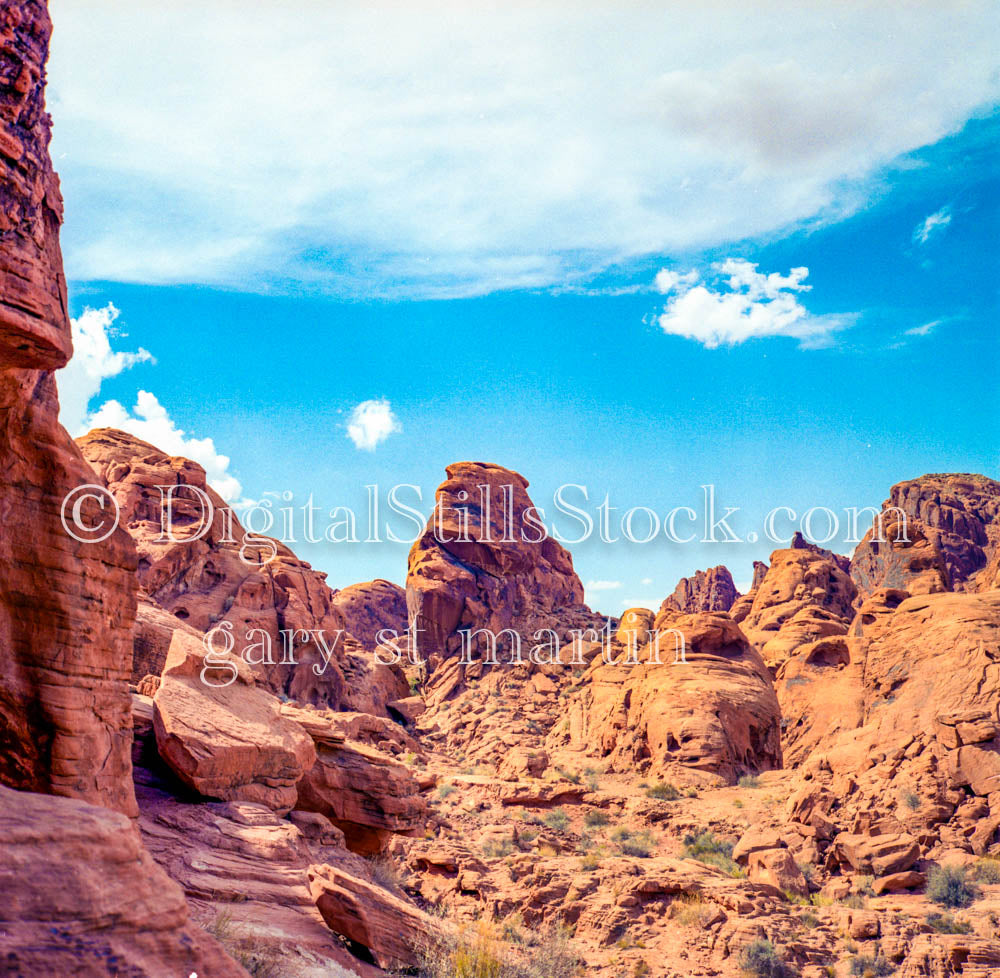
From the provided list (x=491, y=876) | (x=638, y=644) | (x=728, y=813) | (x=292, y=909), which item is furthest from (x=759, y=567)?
(x=292, y=909)

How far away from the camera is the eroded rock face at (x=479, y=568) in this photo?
50781 millimetres

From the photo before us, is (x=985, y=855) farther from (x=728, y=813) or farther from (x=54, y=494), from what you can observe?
(x=54, y=494)

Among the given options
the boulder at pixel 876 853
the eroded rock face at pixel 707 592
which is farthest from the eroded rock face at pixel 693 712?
the eroded rock face at pixel 707 592

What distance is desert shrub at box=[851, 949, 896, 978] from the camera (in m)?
11.6

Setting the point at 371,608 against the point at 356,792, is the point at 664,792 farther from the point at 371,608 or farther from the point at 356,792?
the point at 371,608

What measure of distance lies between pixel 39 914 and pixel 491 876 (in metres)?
11.5

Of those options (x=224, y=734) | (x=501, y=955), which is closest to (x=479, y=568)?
(x=224, y=734)

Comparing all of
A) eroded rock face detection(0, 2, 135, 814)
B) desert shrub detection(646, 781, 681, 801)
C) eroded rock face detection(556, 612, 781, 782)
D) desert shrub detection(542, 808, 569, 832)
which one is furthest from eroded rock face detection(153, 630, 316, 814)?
A: eroded rock face detection(556, 612, 781, 782)

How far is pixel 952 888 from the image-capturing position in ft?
46.9

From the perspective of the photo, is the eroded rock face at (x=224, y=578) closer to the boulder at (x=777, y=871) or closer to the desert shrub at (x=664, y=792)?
the desert shrub at (x=664, y=792)

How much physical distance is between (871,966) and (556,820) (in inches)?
361

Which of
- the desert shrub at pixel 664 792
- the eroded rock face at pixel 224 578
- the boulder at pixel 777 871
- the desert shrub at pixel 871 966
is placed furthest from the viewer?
the eroded rock face at pixel 224 578

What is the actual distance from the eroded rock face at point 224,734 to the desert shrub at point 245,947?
2854mm

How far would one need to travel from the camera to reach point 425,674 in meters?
48.9
